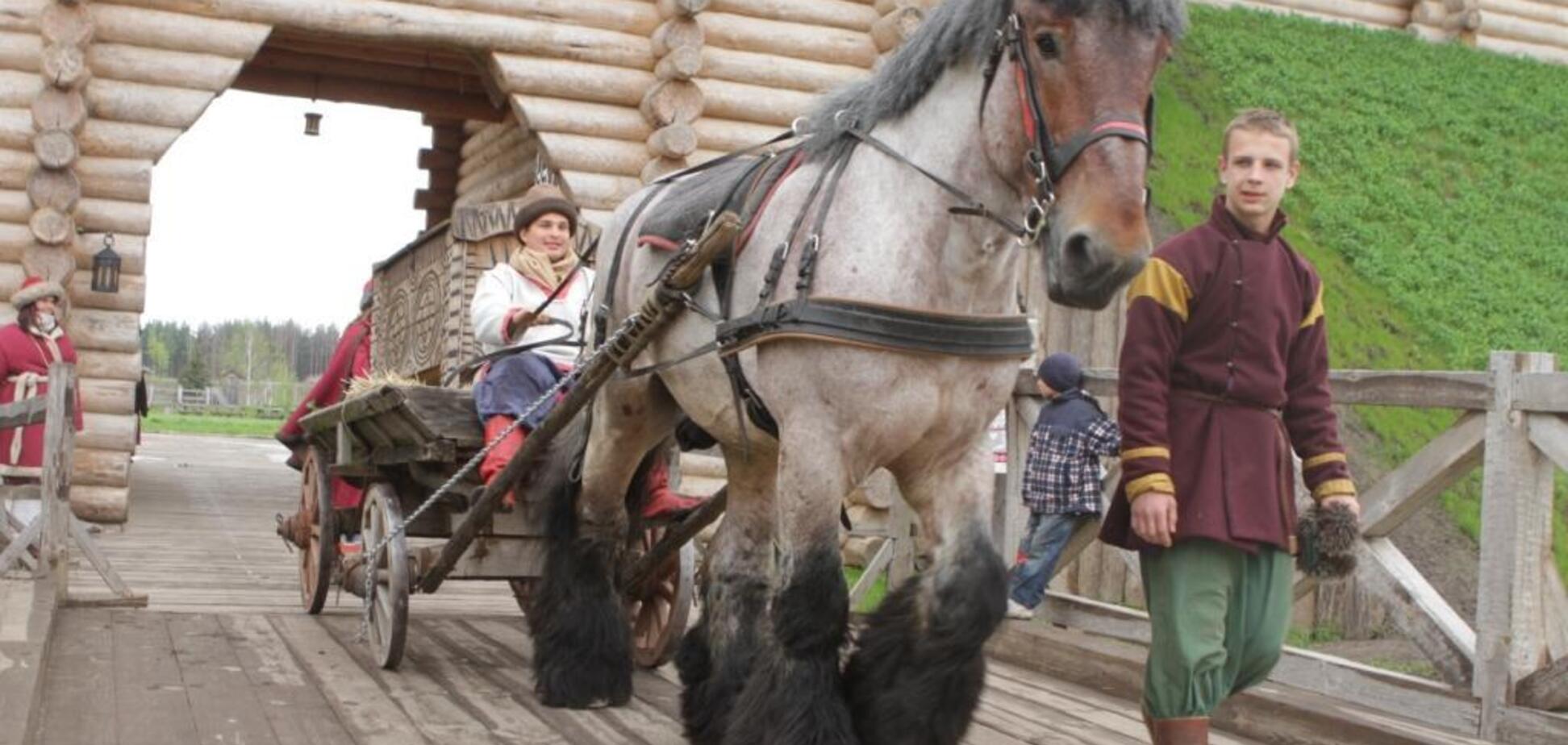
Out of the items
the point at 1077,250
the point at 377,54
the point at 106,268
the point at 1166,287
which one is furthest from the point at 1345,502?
the point at 377,54

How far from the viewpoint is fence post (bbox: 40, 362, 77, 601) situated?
728 centimetres

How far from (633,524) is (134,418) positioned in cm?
745

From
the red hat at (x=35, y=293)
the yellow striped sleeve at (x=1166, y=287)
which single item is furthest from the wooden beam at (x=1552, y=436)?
the red hat at (x=35, y=293)

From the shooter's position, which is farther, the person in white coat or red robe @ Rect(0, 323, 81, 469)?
red robe @ Rect(0, 323, 81, 469)

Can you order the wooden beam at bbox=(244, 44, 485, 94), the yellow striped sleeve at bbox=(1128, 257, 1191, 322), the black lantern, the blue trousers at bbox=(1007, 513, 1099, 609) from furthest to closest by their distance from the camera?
1. the wooden beam at bbox=(244, 44, 485, 94)
2. the black lantern
3. the blue trousers at bbox=(1007, 513, 1099, 609)
4. the yellow striped sleeve at bbox=(1128, 257, 1191, 322)

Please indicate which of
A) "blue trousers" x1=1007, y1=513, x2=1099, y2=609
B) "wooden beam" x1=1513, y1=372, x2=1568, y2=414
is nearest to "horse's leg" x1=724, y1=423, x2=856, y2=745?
"wooden beam" x1=1513, y1=372, x2=1568, y2=414

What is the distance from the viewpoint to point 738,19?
1298 centimetres

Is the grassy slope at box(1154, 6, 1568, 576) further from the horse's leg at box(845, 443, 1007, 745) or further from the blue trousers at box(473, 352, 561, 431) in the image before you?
the horse's leg at box(845, 443, 1007, 745)

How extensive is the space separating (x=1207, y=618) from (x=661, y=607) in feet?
9.86

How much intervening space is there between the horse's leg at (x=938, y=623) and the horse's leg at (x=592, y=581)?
1.44 m

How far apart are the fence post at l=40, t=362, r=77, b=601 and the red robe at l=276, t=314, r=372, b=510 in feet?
5.03

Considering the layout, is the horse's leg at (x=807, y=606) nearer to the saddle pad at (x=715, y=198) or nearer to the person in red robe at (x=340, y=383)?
the saddle pad at (x=715, y=198)

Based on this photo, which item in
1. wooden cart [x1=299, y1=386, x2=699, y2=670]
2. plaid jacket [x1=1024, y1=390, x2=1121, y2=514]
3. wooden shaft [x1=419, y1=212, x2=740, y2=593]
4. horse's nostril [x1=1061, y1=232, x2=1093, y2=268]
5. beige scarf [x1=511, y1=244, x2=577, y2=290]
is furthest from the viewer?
plaid jacket [x1=1024, y1=390, x2=1121, y2=514]

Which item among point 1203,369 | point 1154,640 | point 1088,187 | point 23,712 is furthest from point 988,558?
point 23,712
